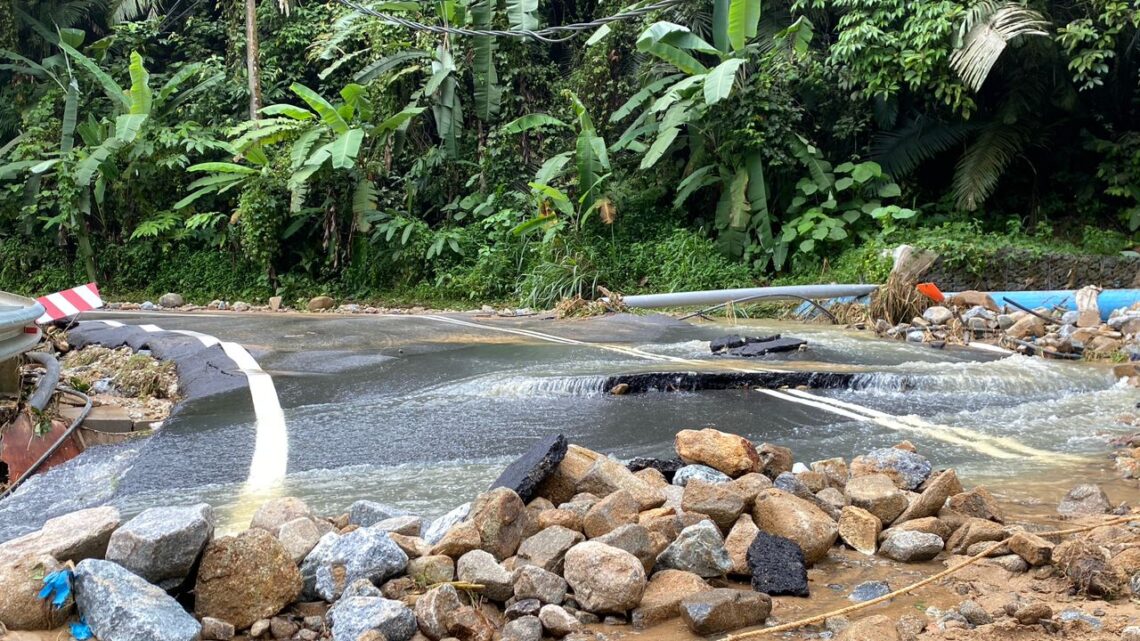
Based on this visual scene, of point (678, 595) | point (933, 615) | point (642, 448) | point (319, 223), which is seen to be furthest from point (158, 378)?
point (319, 223)

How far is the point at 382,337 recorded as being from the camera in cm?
863

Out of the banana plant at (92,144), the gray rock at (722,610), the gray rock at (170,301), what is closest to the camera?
the gray rock at (722,610)

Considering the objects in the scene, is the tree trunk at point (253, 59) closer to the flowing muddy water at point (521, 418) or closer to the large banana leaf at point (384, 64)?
the large banana leaf at point (384, 64)

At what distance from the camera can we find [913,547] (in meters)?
3.13

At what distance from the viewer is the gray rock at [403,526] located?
309cm

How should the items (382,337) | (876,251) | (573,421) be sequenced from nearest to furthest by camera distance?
(573,421), (382,337), (876,251)

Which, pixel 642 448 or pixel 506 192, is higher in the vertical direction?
pixel 506 192

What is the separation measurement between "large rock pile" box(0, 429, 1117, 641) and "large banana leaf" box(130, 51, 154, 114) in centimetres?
1424

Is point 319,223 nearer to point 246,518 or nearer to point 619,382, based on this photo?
point 619,382

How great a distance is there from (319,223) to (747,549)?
44.5ft

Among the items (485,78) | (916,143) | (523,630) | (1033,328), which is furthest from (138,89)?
(523,630)

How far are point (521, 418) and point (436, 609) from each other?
296 cm

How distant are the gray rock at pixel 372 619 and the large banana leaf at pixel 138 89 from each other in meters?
15.1

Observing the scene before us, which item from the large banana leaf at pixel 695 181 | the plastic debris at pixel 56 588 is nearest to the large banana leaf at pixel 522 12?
the large banana leaf at pixel 695 181
